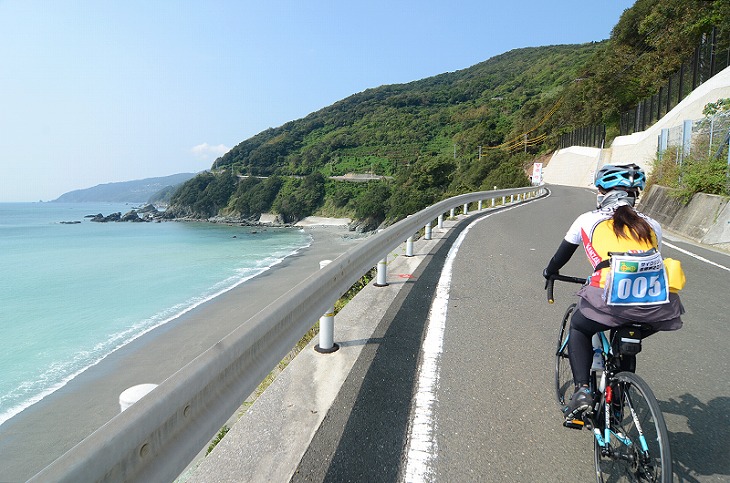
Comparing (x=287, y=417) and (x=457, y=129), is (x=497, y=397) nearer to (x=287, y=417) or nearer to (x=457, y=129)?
(x=287, y=417)

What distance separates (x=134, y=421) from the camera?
1388 mm

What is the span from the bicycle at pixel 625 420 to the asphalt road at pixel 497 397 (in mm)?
304

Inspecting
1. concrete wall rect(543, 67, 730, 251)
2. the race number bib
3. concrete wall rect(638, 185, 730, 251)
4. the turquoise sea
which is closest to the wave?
Result: the turquoise sea

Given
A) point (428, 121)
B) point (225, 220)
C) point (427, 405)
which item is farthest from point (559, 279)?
point (428, 121)

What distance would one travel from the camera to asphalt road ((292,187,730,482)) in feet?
8.61

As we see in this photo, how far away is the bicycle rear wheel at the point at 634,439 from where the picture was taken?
2.01 meters

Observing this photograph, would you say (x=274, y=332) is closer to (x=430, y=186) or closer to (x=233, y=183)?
(x=430, y=186)

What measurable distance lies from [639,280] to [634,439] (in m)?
0.76

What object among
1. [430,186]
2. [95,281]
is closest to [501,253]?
[95,281]

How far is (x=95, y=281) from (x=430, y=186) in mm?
61092

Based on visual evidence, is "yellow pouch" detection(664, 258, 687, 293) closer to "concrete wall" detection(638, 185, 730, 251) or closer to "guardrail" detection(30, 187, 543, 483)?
"guardrail" detection(30, 187, 543, 483)

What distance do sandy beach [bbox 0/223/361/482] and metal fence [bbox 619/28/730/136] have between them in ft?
96.3

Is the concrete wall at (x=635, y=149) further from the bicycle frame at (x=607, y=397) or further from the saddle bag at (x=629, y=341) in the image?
the saddle bag at (x=629, y=341)

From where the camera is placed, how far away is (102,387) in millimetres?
10547
